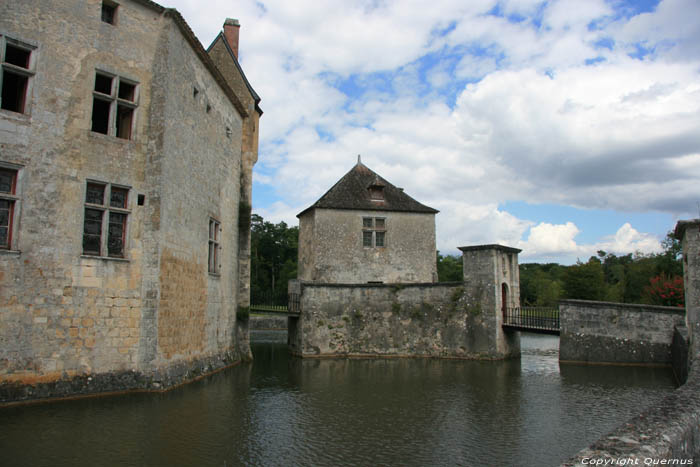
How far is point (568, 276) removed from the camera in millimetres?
40219

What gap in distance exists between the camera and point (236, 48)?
65.9 feet

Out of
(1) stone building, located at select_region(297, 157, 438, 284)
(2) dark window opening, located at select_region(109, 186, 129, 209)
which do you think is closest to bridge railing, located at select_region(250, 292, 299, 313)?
(1) stone building, located at select_region(297, 157, 438, 284)

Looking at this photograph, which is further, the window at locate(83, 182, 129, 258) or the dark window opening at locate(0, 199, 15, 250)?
the window at locate(83, 182, 129, 258)

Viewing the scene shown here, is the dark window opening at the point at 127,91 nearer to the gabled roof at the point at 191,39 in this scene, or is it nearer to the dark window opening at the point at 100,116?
the dark window opening at the point at 100,116

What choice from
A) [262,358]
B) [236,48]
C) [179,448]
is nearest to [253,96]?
[236,48]

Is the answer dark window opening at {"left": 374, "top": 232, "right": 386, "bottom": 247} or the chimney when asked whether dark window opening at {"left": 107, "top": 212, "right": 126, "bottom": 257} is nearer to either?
the chimney

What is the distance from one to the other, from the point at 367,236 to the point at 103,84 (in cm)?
1554

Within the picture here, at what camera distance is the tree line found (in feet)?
83.8

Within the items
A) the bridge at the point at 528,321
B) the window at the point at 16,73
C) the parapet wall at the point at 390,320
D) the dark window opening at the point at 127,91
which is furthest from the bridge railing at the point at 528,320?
the window at the point at 16,73

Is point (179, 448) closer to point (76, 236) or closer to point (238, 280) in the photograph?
point (76, 236)

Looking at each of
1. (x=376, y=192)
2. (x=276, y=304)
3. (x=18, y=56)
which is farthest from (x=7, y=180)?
(x=376, y=192)

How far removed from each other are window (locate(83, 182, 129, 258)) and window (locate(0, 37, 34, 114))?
6.96ft

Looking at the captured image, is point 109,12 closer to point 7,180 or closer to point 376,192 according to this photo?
point 7,180

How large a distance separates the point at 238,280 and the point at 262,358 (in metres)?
3.23
